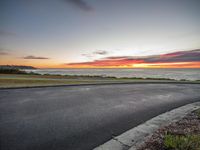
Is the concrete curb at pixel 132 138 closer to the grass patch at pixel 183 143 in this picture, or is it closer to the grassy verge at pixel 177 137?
the grassy verge at pixel 177 137

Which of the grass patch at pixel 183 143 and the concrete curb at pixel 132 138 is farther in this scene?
the concrete curb at pixel 132 138

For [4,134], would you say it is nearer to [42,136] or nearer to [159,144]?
[42,136]

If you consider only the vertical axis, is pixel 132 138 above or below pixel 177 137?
below

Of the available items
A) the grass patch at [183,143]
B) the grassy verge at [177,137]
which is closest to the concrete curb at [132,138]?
the grassy verge at [177,137]

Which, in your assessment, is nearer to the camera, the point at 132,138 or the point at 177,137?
the point at 177,137

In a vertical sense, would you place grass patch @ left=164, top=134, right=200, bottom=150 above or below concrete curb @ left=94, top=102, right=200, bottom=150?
above

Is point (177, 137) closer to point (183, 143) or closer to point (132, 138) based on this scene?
point (183, 143)

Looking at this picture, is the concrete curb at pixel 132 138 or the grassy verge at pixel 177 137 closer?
the grassy verge at pixel 177 137

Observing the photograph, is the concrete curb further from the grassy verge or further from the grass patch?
the grass patch

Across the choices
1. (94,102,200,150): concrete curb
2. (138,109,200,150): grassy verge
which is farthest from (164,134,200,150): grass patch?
(94,102,200,150): concrete curb

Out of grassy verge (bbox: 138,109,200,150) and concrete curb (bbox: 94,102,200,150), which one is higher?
grassy verge (bbox: 138,109,200,150)

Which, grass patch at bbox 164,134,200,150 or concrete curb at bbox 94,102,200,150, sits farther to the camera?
concrete curb at bbox 94,102,200,150

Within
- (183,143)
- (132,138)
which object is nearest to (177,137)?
(183,143)

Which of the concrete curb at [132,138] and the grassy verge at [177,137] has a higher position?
the grassy verge at [177,137]
